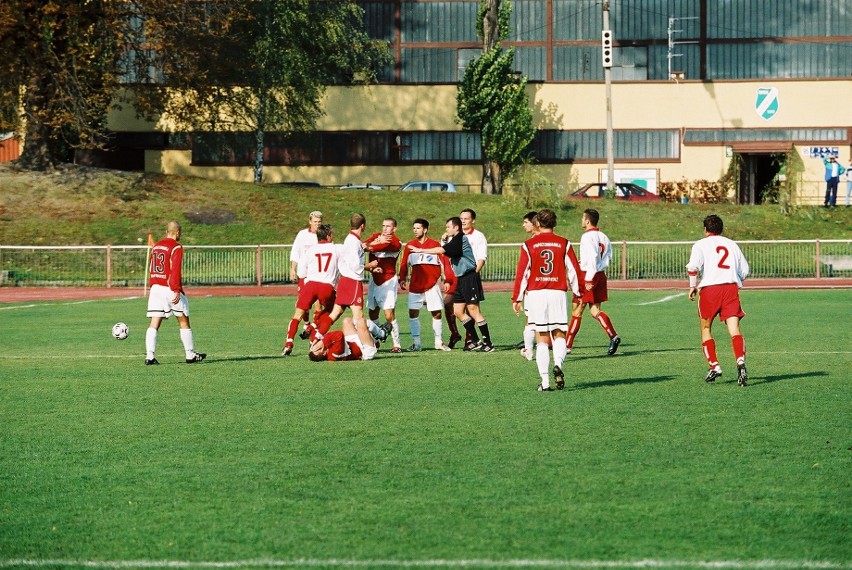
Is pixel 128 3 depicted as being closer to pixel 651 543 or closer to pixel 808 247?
pixel 808 247

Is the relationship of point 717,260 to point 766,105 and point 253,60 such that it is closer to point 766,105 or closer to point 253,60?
point 253,60

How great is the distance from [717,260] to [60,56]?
34.3 m

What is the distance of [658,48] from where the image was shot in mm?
63750

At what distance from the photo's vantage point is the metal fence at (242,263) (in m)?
37.0

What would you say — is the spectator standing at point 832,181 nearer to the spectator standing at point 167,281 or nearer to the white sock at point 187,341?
the white sock at point 187,341

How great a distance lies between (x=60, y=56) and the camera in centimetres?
4428

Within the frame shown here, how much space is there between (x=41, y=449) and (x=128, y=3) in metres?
36.4

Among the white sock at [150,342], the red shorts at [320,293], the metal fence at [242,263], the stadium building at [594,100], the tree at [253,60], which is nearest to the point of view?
the white sock at [150,342]

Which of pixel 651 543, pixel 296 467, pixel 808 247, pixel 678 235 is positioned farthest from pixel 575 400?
pixel 678 235

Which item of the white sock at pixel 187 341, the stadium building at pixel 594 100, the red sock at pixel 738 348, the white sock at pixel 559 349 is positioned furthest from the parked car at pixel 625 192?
the white sock at pixel 559 349

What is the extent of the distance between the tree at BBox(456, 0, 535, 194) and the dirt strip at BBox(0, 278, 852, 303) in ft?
74.5

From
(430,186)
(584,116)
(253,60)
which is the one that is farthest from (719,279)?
(584,116)

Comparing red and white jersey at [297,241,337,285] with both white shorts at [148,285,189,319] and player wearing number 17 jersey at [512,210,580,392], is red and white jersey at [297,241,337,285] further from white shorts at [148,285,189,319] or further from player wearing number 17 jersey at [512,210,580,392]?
player wearing number 17 jersey at [512,210,580,392]

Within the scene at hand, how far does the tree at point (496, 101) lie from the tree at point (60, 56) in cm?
1879
